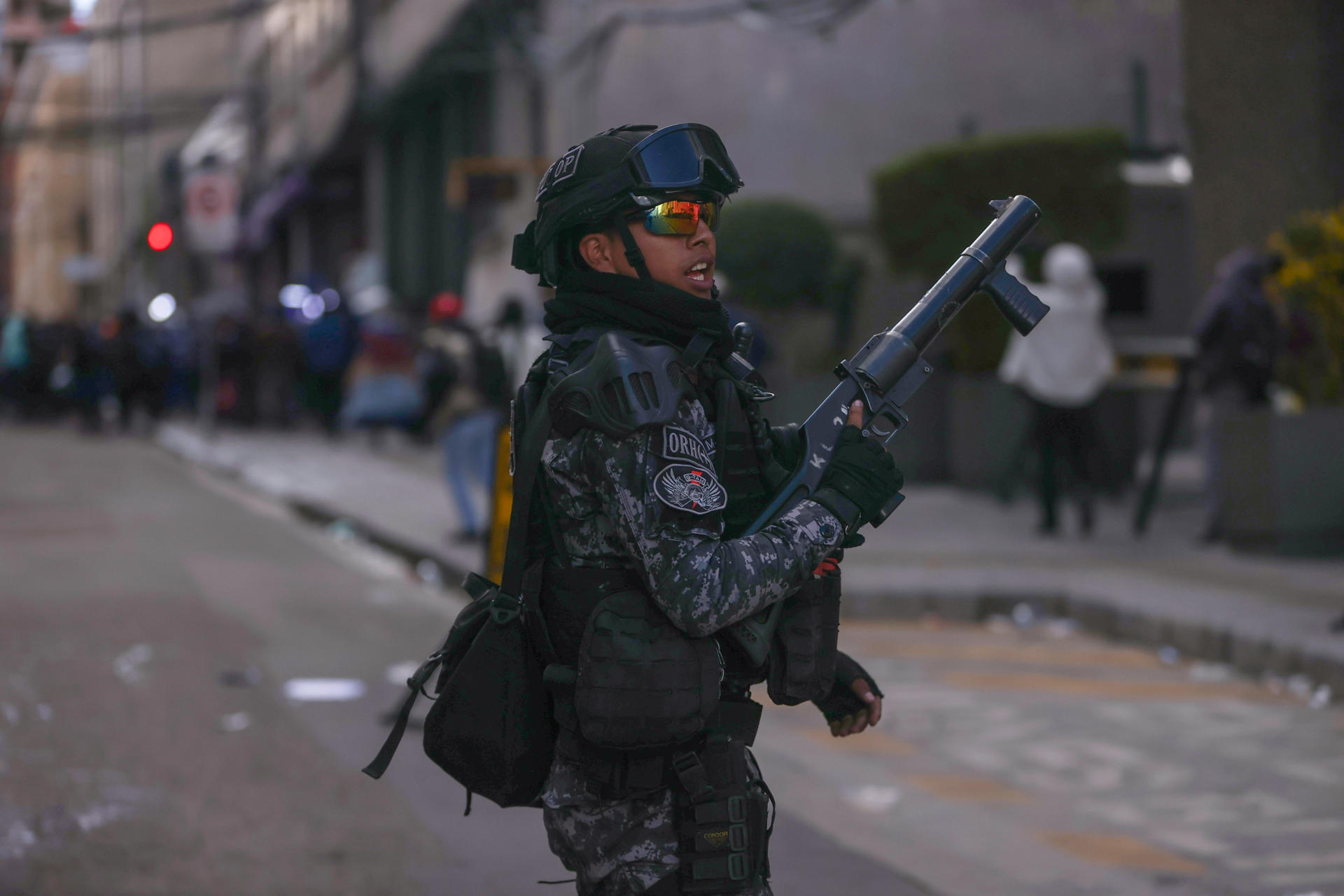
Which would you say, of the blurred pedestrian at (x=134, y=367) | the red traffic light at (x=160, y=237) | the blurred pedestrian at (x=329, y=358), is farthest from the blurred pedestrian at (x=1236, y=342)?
the blurred pedestrian at (x=134, y=367)

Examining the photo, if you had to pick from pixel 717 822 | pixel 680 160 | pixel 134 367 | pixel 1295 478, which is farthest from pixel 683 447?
pixel 134 367

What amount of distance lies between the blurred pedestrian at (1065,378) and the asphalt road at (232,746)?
4.05 meters

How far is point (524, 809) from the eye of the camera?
5.50 metres

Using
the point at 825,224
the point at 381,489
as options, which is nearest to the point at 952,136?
the point at 825,224

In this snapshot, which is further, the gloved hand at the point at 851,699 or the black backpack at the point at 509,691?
the gloved hand at the point at 851,699

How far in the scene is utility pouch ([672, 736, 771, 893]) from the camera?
2.61 metres

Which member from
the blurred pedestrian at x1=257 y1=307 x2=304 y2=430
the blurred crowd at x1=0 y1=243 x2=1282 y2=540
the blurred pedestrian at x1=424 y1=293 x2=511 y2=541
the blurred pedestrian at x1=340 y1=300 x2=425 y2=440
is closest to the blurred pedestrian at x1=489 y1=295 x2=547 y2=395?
the blurred crowd at x1=0 y1=243 x2=1282 y2=540

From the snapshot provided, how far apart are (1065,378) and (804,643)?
8826 millimetres

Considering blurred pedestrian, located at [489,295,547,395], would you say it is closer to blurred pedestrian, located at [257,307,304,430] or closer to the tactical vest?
the tactical vest

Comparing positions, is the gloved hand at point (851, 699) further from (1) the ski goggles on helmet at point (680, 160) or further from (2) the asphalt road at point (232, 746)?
(2) the asphalt road at point (232, 746)

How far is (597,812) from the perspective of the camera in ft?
8.82

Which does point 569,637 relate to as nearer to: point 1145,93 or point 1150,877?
point 1150,877

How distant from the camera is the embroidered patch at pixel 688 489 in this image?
2.45 m

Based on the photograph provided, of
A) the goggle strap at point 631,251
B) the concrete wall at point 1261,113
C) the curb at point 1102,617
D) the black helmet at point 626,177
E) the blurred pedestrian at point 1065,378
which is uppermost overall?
the concrete wall at point 1261,113
